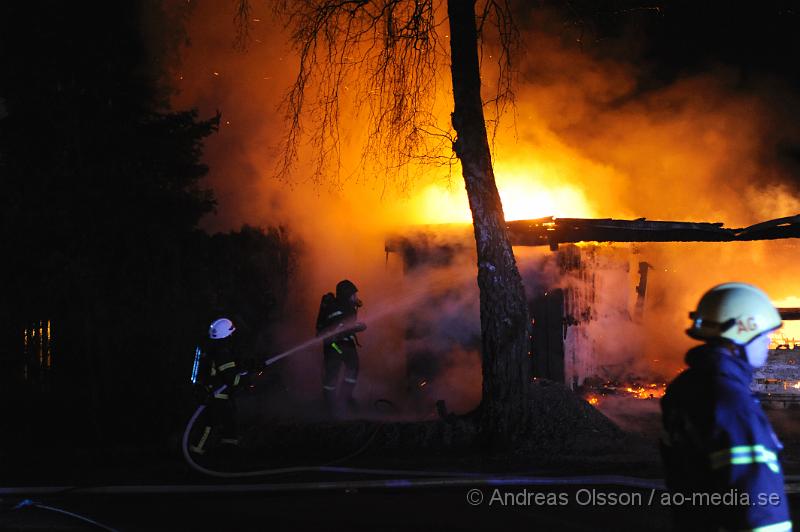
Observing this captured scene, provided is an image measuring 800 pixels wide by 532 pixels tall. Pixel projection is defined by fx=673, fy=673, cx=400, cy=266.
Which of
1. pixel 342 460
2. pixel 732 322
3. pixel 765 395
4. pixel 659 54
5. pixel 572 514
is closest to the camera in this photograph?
pixel 732 322

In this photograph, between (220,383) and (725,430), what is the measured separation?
615 centimetres

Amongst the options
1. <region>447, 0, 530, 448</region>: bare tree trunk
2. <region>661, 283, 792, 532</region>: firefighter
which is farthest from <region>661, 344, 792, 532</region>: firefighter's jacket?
<region>447, 0, 530, 448</region>: bare tree trunk

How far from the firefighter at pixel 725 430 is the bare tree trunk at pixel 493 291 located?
4754 millimetres

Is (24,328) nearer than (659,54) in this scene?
Yes

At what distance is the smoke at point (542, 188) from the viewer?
41.8 ft

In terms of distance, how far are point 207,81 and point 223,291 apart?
5.48m

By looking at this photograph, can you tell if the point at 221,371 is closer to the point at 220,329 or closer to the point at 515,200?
the point at 220,329

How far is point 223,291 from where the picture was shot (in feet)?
44.2

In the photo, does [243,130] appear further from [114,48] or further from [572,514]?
[572,514]

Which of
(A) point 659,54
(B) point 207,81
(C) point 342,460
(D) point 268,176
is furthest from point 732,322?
(A) point 659,54

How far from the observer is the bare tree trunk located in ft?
24.2

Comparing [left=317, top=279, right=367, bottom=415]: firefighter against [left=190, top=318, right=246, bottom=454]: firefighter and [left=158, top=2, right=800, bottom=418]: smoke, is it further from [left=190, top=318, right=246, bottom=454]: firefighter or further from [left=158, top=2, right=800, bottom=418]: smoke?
[left=158, top=2, right=800, bottom=418]: smoke

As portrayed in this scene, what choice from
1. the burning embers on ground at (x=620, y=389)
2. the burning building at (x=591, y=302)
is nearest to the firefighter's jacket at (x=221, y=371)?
the burning building at (x=591, y=302)

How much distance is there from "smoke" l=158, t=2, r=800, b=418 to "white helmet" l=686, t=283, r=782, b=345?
8341mm
